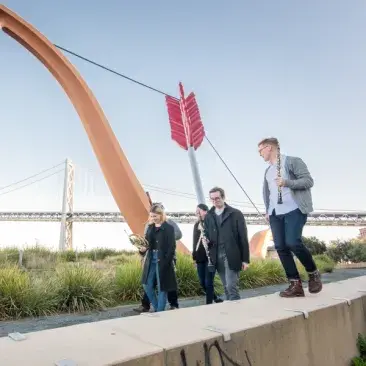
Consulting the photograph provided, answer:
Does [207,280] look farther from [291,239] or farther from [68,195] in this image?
[68,195]

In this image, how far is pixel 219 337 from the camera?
150 cm

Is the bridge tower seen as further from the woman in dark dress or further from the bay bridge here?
the woman in dark dress

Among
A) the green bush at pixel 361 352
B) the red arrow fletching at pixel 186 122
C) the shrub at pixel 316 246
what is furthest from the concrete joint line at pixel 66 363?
the shrub at pixel 316 246

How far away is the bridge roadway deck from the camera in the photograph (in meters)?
49.2

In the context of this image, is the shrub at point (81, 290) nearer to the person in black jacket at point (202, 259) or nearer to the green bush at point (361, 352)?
the person in black jacket at point (202, 259)

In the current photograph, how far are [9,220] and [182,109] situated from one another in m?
49.0

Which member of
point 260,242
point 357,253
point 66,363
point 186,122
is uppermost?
point 186,122

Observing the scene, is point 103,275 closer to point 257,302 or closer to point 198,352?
point 257,302

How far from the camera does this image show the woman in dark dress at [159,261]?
340cm

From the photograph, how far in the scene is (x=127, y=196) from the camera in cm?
902

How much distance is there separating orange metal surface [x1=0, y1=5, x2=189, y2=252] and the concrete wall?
19.0 ft

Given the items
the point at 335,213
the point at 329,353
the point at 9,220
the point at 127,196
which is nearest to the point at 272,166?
the point at 329,353

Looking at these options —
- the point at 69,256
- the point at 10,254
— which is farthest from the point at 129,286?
the point at 69,256

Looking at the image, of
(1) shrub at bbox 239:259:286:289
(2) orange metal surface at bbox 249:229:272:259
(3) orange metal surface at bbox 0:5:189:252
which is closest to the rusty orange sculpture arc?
(3) orange metal surface at bbox 0:5:189:252
